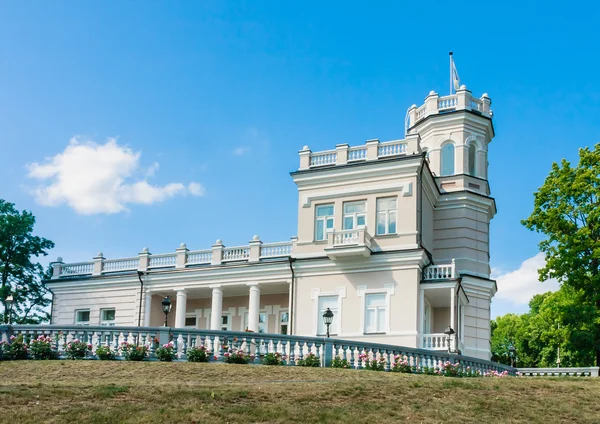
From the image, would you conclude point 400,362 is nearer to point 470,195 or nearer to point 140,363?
point 140,363

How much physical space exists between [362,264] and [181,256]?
11778 millimetres

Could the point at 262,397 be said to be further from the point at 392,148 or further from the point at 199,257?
the point at 199,257

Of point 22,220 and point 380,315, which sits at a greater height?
point 22,220

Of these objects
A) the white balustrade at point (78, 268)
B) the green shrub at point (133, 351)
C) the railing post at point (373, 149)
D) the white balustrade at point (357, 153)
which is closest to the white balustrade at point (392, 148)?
the railing post at point (373, 149)

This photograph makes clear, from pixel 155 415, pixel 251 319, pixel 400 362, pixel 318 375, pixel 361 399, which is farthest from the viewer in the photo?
pixel 251 319

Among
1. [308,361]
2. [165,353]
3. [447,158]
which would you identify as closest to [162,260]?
[447,158]

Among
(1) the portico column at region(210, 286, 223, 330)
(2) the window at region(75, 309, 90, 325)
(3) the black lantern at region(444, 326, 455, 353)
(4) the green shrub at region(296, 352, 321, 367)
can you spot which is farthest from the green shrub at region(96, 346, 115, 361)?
(2) the window at region(75, 309, 90, 325)

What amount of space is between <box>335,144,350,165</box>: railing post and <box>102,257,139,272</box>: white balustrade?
46.4 ft

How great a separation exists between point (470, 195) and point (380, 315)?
368 inches

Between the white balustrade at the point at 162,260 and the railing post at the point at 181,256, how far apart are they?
1.00 feet

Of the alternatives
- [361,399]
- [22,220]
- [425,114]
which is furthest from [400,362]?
[22,220]

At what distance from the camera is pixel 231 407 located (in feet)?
60.2

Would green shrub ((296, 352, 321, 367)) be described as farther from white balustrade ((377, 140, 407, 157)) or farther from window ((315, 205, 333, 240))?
white balustrade ((377, 140, 407, 157))

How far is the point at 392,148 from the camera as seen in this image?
39844mm
